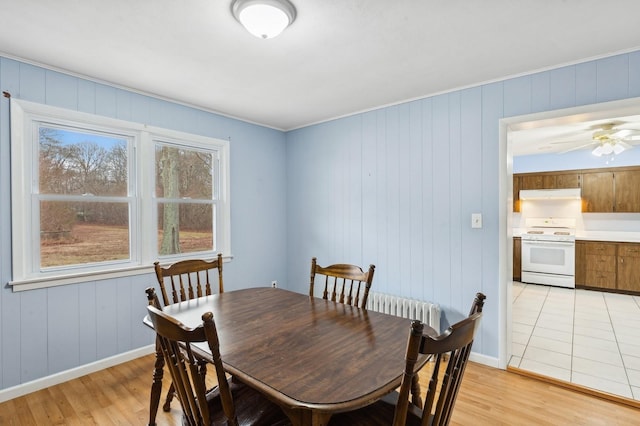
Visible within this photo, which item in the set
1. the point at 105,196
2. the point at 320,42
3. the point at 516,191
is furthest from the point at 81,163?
the point at 516,191

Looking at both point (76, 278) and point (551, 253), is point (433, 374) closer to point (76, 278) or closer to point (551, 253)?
point (76, 278)

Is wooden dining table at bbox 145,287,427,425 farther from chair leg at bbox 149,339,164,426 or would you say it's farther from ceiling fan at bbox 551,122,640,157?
ceiling fan at bbox 551,122,640,157

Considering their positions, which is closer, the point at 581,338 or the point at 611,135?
the point at 581,338

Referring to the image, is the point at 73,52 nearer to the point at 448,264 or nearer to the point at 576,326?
the point at 448,264

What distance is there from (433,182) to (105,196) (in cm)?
298

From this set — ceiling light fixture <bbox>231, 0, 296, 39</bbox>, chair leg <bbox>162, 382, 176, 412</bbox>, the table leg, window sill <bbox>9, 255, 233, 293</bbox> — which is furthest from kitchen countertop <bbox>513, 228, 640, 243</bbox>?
window sill <bbox>9, 255, 233, 293</bbox>

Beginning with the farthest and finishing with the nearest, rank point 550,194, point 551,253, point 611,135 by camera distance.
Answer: point 550,194 < point 551,253 < point 611,135

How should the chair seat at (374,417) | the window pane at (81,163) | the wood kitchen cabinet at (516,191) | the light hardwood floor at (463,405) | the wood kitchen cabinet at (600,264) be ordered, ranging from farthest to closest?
the wood kitchen cabinet at (516,191), the wood kitchen cabinet at (600,264), the window pane at (81,163), the light hardwood floor at (463,405), the chair seat at (374,417)

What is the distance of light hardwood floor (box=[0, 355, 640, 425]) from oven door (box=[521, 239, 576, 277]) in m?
3.86

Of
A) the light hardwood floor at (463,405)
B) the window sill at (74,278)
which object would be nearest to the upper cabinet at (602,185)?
the light hardwood floor at (463,405)

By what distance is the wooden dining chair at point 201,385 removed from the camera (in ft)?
3.40

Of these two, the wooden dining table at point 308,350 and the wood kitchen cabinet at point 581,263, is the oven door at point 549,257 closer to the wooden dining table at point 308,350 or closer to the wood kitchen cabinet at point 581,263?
the wood kitchen cabinet at point 581,263

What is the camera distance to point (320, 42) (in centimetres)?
208

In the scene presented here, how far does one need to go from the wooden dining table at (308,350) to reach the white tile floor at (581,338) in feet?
6.70
